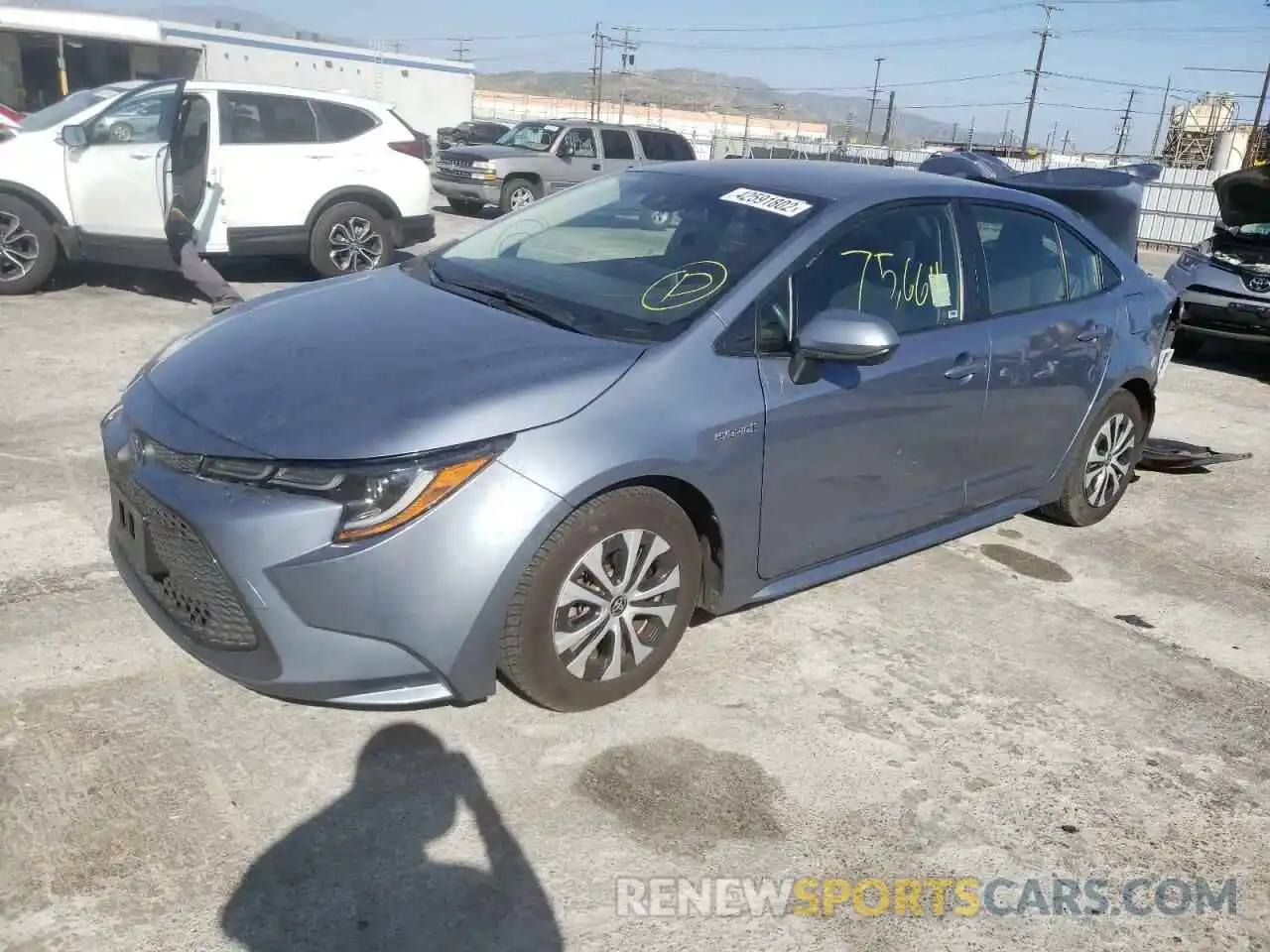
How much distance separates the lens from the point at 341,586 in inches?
Result: 102

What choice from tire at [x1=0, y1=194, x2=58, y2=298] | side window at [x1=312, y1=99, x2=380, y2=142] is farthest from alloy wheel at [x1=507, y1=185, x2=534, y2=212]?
tire at [x1=0, y1=194, x2=58, y2=298]

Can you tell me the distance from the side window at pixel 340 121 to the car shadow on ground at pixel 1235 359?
318 inches

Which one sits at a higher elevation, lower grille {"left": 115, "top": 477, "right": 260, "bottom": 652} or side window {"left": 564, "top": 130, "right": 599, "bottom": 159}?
side window {"left": 564, "top": 130, "right": 599, "bottom": 159}

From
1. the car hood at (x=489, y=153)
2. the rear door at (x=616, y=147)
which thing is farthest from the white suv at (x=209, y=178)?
the rear door at (x=616, y=147)

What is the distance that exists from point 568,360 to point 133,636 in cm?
173

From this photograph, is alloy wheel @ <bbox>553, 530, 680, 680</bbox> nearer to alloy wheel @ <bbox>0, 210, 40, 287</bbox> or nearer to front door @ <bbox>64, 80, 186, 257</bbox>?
front door @ <bbox>64, 80, 186, 257</bbox>

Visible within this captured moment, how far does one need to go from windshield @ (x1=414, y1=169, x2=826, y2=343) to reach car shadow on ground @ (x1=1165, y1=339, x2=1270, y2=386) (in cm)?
707

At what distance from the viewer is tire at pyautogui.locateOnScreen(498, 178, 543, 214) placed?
16297 mm

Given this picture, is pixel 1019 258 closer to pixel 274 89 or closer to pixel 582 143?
pixel 274 89

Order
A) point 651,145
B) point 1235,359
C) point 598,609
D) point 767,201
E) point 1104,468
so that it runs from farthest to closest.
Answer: point 651,145, point 1235,359, point 1104,468, point 767,201, point 598,609

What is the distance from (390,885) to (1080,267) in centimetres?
396

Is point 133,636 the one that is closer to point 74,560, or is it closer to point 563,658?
point 74,560

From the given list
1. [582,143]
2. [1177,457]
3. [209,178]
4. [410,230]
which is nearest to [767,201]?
[1177,457]

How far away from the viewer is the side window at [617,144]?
17422 mm
